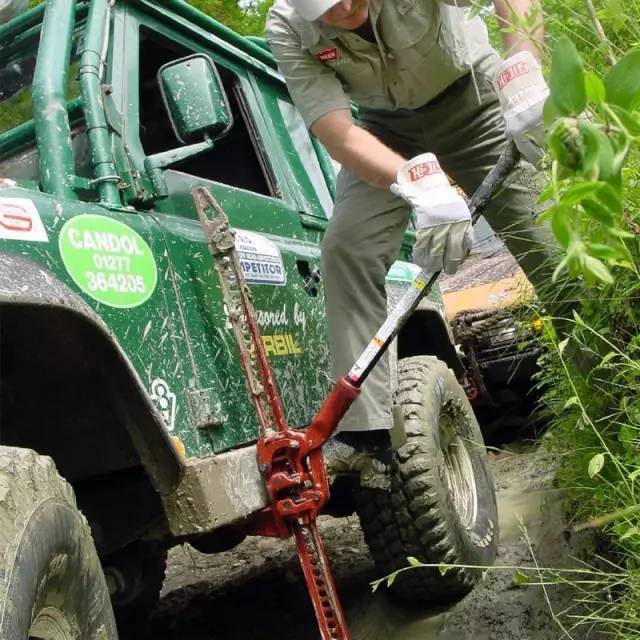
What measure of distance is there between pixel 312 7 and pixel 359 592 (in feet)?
6.82

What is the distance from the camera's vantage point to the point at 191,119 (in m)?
2.18

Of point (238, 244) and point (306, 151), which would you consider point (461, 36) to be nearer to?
point (238, 244)

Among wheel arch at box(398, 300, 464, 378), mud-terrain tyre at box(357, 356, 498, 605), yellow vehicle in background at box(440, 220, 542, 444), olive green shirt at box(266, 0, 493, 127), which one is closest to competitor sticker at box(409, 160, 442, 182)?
olive green shirt at box(266, 0, 493, 127)

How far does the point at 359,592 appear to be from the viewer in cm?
321

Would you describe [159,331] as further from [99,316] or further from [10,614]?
[10,614]

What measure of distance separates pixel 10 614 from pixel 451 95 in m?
1.94

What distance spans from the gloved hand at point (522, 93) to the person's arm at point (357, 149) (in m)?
0.36

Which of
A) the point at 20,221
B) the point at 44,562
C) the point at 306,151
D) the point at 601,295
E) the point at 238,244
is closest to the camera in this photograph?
the point at 44,562

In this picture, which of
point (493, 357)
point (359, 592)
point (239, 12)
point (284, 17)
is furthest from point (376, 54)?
point (239, 12)

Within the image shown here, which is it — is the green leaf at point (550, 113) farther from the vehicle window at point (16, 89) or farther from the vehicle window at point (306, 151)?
the vehicle window at point (306, 151)

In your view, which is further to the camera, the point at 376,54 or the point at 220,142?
the point at 220,142

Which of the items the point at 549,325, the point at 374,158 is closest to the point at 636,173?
the point at 549,325

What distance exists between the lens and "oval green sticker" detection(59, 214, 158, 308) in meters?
1.81

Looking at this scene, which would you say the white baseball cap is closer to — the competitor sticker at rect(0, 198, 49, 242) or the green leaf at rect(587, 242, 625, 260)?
the competitor sticker at rect(0, 198, 49, 242)
